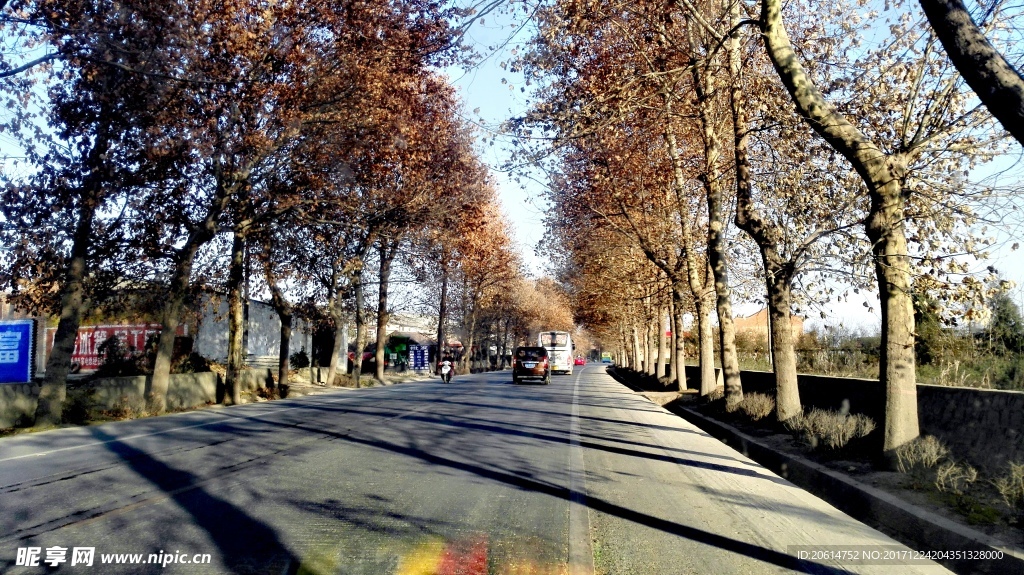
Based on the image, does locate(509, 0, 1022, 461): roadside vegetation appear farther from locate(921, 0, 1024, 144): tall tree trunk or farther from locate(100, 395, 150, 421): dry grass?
locate(100, 395, 150, 421): dry grass

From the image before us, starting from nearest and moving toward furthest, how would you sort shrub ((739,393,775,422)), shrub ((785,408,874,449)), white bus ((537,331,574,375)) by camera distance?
1. shrub ((785,408,874,449))
2. shrub ((739,393,775,422))
3. white bus ((537,331,574,375))

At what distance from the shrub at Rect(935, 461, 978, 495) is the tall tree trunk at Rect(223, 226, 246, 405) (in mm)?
21019

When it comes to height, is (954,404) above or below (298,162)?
below

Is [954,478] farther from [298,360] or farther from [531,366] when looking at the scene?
[298,360]

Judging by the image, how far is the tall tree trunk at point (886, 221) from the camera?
9445 mm

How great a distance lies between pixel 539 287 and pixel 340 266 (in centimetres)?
6437

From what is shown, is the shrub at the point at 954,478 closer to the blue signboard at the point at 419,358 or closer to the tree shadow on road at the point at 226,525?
the tree shadow on road at the point at 226,525

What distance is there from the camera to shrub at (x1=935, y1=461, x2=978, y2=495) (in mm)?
7758

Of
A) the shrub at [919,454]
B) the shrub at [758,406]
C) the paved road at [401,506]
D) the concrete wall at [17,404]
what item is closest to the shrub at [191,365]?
the concrete wall at [17,404]

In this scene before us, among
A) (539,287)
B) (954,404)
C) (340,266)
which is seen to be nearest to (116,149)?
(340,266)

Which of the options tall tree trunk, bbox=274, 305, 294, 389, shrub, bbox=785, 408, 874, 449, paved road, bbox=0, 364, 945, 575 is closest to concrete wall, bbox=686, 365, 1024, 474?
shrub, bbox=785, 408, 874, 449

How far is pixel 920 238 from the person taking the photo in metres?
10.8

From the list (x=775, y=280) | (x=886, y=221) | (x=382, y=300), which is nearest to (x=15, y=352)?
(x=775, y=280)

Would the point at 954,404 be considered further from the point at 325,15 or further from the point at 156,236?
the point at 156,236
